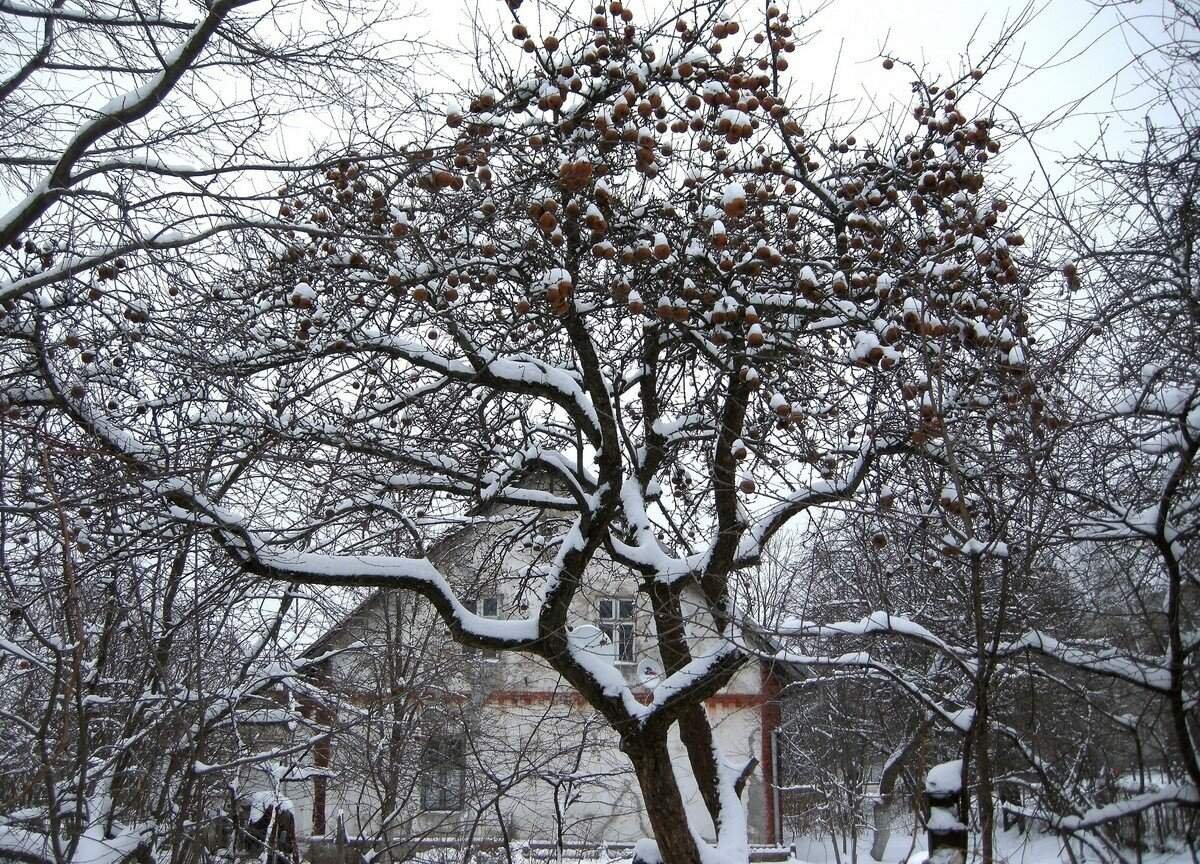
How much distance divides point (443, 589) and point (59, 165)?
10.9 feet

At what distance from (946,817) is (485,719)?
34.6 feet

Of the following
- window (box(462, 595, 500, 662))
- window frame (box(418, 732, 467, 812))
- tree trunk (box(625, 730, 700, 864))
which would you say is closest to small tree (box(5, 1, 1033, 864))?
tree trunk (box(625, 730, 700, 864))

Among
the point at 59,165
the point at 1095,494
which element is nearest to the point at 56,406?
the point at 59,165

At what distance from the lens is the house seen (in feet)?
27.0

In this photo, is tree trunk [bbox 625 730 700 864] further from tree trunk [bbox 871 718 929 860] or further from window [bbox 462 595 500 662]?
window [bbox 462 595 500 662]

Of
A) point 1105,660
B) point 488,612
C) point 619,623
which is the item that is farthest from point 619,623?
point 488,612

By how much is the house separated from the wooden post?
284 cm

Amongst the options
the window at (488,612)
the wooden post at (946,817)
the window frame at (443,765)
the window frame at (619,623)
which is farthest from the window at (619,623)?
the wooden post at (946,817)

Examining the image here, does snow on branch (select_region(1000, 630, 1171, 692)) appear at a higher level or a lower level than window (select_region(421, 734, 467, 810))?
higher

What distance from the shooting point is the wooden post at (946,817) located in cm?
431

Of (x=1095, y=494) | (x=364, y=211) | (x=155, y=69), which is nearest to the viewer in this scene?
(x=1095, y=494)

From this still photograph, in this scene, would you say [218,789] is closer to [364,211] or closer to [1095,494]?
[364,211]

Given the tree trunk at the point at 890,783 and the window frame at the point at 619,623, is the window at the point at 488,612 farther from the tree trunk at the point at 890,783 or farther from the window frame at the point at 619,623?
the tree trunk at the point at 890,783

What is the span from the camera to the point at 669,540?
8.38 meters
